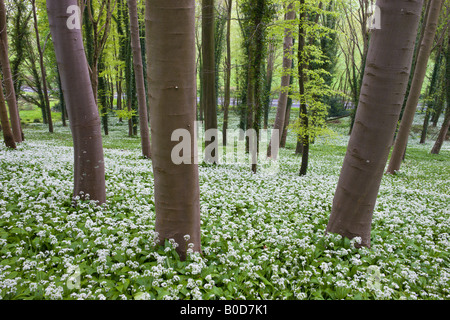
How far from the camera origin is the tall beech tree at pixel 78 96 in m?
4.38

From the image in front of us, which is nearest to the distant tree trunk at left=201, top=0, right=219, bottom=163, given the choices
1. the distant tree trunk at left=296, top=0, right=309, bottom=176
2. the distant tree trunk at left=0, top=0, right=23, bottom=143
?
the distant tree trunk at left=296, top=0, right=309, bottom=176

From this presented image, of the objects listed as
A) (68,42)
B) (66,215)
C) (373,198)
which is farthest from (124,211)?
(373,198)

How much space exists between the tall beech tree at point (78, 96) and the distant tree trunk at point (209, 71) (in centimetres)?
680

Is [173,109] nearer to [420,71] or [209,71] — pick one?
[209,71]

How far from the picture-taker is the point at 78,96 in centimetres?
464

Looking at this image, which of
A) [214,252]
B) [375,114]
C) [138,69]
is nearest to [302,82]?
[375,114]

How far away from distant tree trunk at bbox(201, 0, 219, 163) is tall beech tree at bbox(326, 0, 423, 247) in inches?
314

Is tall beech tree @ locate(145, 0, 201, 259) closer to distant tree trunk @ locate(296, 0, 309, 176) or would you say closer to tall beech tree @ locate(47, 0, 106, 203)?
tall beech tree @ locate(47, 0, 106, 203)

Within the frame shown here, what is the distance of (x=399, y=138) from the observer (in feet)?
35.9

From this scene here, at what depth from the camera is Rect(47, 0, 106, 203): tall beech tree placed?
438cm

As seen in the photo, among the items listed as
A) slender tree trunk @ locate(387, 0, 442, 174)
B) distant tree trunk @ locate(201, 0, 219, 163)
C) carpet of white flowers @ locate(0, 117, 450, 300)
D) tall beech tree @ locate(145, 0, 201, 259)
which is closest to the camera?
tall beech tree @ locate(145, 0, 201, 259)

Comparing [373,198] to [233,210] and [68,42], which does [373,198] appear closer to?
[233,210]

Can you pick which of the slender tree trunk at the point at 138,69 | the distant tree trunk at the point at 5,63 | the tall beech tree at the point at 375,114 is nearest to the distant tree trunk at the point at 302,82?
the tall beech tree at the point at 375,114

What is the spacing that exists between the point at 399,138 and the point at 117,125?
102 ft
